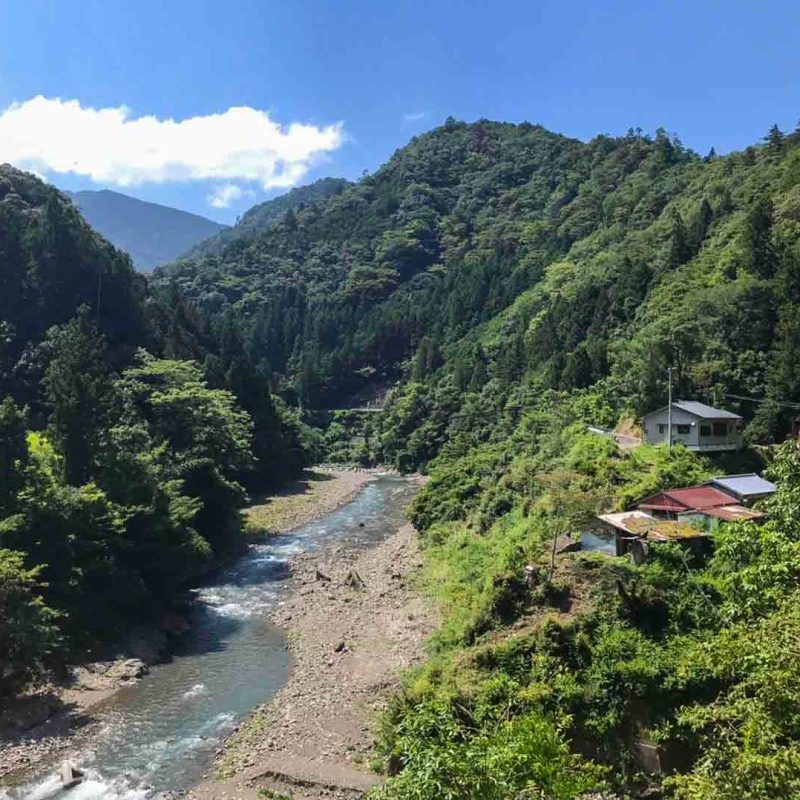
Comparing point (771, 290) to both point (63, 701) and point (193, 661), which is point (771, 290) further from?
point (63, 701)

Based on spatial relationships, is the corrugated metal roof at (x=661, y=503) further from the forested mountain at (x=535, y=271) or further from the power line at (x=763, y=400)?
the power line at (x=763, y=400)

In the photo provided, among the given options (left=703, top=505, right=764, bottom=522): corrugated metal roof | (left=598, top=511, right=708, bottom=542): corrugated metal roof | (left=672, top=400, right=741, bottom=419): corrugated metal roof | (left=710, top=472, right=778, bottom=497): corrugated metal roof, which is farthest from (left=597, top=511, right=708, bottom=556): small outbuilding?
(left=672, top=400, right=741, bottom=419): corrugated metal roof

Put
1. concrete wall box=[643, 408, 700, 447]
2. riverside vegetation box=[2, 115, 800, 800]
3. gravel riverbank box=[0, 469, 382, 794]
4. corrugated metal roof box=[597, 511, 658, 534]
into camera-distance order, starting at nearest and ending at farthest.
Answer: riverside vegetation box=[2, 115, 800, 800] → gravel riverbank box=[0, 469, 382, 794] → corrugated metal roof box=[597, 511, 658, 534] → concrete wall box=[643, 408, 700, 447]

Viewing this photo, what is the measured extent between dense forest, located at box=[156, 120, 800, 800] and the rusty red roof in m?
2.14

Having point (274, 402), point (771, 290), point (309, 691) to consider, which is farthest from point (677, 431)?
point (274, 402)

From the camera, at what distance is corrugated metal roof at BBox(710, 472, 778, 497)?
25.2 m

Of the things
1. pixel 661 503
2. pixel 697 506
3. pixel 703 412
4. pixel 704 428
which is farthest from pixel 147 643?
pixel 703 412

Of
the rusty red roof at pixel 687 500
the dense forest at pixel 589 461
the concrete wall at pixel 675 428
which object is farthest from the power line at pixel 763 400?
the rusty red roof at pixel 687 500

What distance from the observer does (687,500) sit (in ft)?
81.9

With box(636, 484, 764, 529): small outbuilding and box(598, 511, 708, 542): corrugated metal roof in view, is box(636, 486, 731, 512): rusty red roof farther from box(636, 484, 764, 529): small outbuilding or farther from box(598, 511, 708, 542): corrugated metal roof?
box(598, 511, 708, 542): corrugated metal roof

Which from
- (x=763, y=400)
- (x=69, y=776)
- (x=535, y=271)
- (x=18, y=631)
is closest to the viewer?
(x=69, y=776)

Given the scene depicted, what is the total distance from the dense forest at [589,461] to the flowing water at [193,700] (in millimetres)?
6372

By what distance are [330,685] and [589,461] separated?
16161 millimetres

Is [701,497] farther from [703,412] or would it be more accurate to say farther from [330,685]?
[330,685]
